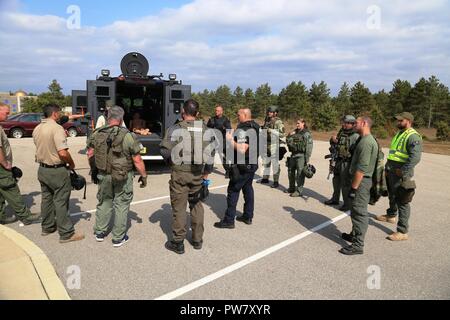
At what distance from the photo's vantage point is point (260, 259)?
399 cm

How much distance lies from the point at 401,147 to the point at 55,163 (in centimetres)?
475

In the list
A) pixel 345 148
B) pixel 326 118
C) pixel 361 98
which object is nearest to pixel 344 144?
pixel 345 148

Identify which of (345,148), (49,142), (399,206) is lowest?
(399,206)

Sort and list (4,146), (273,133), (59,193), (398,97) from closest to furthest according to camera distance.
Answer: (59,193)
(4,146)
(273,133)
(398,97)

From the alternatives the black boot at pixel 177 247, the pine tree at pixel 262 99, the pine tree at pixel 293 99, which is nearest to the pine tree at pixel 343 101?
the pine tree at pixel 293 99

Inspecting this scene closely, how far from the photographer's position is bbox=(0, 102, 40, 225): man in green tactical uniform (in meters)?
4.54

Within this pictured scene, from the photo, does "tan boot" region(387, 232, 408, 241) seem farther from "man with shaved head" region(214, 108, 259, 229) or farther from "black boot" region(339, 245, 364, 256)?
"man with shaved head" region(214, 108, 259, 229)

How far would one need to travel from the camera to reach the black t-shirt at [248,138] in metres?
4.71

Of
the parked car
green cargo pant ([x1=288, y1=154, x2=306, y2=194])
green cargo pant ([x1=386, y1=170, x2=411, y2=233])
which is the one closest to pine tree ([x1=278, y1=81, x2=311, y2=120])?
the parked car

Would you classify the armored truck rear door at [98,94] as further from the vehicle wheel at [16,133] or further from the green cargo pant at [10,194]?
the vehicle wheel at [16,133]

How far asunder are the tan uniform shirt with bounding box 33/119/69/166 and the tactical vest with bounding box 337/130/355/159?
14.3 ft

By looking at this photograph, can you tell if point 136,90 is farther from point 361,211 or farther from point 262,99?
point 262,99
